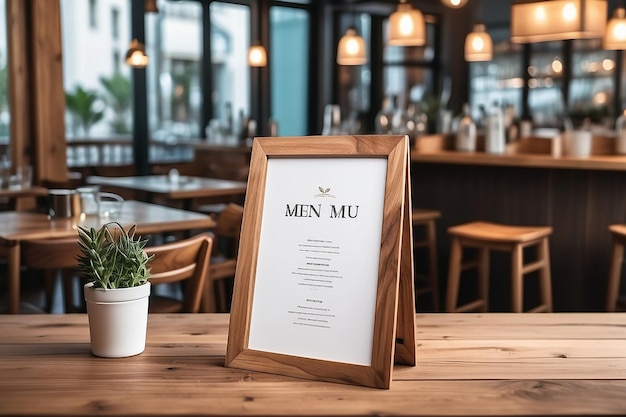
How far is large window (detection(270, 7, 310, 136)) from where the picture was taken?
9.55 metres

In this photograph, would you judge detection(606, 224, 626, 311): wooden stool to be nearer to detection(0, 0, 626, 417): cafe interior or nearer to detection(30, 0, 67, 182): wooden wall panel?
detection(0, 0, 626, 417): cafe interior

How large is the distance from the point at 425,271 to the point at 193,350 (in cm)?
418

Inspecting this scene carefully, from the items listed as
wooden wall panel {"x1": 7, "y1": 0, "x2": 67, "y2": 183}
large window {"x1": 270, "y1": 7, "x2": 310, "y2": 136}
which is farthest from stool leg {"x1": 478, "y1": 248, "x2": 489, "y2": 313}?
large window {"x1": 270, "y1": 7, "x2": 310, "y2": 136}

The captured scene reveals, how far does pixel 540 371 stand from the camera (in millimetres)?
1140

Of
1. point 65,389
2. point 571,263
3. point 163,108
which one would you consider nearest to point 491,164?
point 571,263

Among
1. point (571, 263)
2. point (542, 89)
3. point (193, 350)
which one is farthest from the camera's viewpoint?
point (542, 89)

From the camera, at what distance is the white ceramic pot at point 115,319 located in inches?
46.2

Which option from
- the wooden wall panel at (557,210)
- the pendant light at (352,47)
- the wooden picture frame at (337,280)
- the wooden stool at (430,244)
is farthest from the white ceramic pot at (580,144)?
the wooden picture frame at (337,280)

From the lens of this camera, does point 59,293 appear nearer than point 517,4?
No

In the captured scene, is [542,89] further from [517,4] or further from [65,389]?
[65,389]

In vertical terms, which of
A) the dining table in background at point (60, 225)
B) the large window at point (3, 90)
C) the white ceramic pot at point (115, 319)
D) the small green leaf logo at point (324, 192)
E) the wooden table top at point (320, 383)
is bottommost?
the dining table in background at point (60, 225)

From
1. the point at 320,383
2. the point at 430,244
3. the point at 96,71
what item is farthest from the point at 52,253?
the point at 96,71

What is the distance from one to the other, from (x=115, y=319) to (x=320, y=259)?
33 centimetres

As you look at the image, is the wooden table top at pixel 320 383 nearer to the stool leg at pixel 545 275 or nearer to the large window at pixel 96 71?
the stool leg at pixel 545 275
